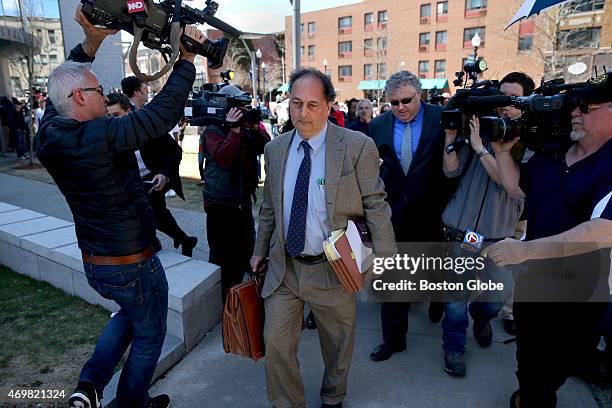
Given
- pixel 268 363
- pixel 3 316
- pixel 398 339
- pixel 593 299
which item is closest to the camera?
pixel 593 299

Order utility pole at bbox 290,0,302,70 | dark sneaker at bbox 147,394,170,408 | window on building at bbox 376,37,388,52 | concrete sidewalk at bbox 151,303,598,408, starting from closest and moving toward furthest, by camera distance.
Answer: dark sneaker at bbox 147,394,170,408 → concrete sidewalk at bbox 151,303,598,408 → utility pole at bbox 290,0,302,70 → window on building at bbox 376,37,388,52

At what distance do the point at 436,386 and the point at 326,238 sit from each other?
136 cm

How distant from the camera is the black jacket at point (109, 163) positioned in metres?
2.09

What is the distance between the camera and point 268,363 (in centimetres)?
253

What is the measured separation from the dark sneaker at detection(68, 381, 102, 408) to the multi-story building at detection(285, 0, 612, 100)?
38.4 metres

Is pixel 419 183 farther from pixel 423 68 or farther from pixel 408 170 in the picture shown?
pixel 423 68

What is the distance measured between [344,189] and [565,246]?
108cm

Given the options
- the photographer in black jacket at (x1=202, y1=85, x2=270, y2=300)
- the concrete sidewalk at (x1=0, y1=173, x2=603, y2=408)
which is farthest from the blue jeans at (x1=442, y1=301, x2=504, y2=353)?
the photographer in black jacket at (x1=202, y1=85, x2=270, y2=300)

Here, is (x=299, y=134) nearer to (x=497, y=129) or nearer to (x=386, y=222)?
(x=386, y=222)

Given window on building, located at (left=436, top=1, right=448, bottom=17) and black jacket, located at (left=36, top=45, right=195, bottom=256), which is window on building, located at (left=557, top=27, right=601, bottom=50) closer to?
window on building, located at (left=436, top=1, right=448, bottom=17)

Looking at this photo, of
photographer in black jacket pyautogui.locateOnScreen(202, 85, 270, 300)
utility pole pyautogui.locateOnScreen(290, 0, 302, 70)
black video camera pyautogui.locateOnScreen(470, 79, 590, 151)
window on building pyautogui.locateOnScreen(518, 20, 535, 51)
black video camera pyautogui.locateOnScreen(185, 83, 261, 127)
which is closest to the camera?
black video camera pyautogui.locateOnScreen(470, 79, 590, 151)

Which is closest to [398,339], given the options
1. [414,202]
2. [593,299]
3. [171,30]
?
[414,202]

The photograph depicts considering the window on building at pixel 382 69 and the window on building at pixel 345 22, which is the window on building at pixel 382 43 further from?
the window on building at pixel 345 22

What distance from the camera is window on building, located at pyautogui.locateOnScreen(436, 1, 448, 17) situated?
43188mm
